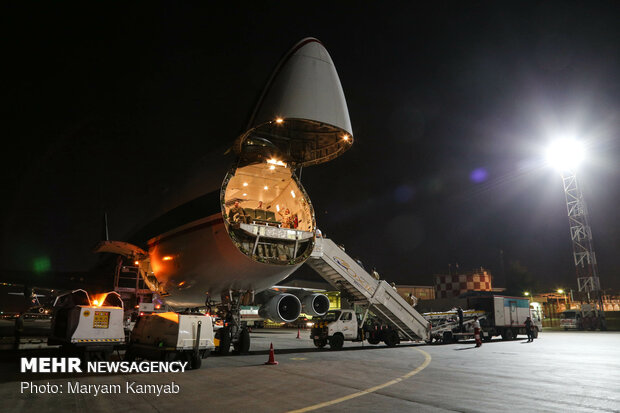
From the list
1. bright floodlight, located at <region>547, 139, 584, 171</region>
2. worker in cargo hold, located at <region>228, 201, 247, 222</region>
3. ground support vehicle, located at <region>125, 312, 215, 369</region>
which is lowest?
ground support vehicle, located at <region>125, 312, 215, 369</region>

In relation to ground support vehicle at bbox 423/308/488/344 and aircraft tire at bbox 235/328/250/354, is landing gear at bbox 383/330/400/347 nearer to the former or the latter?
ground support vehicle at bbox 423/308/488/344

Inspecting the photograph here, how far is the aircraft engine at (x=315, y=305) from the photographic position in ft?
64.7

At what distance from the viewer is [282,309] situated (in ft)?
58.7

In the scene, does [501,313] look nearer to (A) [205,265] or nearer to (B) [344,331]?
(B) [344,331]

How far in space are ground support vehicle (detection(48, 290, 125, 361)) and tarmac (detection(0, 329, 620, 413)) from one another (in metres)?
1.17

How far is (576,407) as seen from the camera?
20.2ft

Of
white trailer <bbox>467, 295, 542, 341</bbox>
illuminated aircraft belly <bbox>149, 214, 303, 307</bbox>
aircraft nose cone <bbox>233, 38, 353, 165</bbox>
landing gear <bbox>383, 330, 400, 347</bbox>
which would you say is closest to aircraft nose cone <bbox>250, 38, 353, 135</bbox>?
aircraft nose cone <bbox>233, 38, 353, 165</bbox>

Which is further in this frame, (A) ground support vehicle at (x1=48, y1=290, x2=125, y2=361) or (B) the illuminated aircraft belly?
(B) the illuminated aircraft belly

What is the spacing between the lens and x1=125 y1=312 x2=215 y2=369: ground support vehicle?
34.4 feet

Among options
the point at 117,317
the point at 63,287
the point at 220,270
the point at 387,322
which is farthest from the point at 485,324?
the point at 63,287

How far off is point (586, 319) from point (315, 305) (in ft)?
91.4

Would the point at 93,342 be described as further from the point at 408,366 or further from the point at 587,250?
the point at 587,250

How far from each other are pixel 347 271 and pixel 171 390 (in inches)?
439

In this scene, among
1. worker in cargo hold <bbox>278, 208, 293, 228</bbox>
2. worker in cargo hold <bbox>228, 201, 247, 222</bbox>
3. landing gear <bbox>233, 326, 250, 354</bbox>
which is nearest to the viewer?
worker in cargo hold <bbox>228, 201, 247, 222</bbox>
